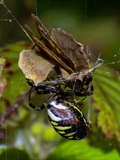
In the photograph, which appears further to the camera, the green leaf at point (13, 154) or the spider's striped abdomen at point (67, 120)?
the green leaf at point (13, 154)

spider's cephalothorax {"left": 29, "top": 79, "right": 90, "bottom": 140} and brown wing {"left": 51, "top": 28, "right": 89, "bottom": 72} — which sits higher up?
brown wing {"left": 51, "top": 28, "right": 89, "bottom": 72}

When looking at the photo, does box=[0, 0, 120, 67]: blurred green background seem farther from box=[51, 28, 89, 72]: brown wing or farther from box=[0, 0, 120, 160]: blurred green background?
box=[51, 28, 89, 72]: brown wing

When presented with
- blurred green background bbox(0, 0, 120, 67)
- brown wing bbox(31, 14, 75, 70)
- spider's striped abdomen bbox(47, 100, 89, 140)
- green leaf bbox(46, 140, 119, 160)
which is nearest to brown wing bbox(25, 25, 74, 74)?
brown wing bbox(31, 14, 75, 70)

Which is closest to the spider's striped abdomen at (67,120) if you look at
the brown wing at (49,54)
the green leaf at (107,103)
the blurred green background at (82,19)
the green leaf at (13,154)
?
the brown wing at (49,54)

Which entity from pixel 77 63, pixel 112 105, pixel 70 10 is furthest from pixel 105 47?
pixel 77 63

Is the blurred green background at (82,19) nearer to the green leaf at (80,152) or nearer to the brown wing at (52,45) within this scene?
the green leaf at (80,152)

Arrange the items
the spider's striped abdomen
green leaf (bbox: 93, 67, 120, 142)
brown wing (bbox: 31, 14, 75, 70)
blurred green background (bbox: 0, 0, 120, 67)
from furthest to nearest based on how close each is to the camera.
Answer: blurred green background (bbox: 0, 0, 120, 67), green leaf (bbox: 93, 67, 120, 142), the spider's striped abdomen, brown wing (bbox: 31, 14, 75, 70)

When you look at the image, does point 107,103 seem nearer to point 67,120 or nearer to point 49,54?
point 67,120

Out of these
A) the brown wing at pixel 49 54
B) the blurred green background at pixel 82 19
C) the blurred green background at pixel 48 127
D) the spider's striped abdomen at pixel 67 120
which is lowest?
the blurred green background at pixel 82 19

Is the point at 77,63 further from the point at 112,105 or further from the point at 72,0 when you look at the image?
the point at 72,0
